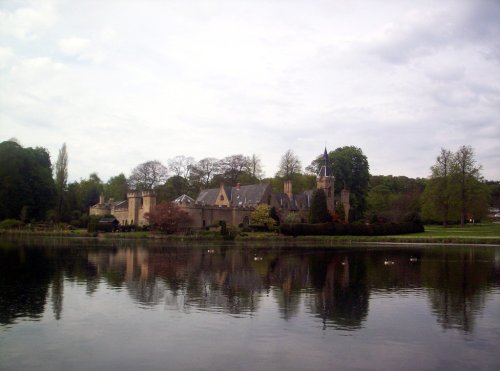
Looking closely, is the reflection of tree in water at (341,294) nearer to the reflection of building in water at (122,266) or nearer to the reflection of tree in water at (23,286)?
the reflection of building in water at (122,266)

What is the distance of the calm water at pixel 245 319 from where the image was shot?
33.7ft

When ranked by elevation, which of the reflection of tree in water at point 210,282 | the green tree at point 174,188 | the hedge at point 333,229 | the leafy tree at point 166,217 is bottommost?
the reflection of tree in water at point 210,282

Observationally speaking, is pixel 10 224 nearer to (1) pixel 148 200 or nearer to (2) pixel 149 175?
(1) pixel 148 200

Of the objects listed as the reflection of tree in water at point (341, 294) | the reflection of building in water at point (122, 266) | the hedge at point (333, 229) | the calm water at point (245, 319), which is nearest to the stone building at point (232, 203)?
the hedge at point (333, 229)

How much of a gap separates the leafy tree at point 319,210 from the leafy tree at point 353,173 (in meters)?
13.6

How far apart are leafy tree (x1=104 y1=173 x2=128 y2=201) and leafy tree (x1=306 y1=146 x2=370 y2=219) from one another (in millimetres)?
39743

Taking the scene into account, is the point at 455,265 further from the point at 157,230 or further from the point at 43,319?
the point at 157,230

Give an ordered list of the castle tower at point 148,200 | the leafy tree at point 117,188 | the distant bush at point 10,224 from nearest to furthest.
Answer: the distant bush at point 10,224, the castle tower at point 148,200, the leafy tree at point 117,188

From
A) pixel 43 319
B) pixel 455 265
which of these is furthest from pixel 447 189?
pixel 43 319

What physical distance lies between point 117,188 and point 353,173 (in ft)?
160

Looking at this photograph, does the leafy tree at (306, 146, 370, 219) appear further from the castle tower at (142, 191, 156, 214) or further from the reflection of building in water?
the reflection of building in water

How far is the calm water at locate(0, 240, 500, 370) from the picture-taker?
10.3 meters

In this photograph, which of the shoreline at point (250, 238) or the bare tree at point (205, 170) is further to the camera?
the bare tree at point (205, 170)

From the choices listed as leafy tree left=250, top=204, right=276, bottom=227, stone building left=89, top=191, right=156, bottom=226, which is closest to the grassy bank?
leafy tree left=250, top=204, right=276, bottom=227
